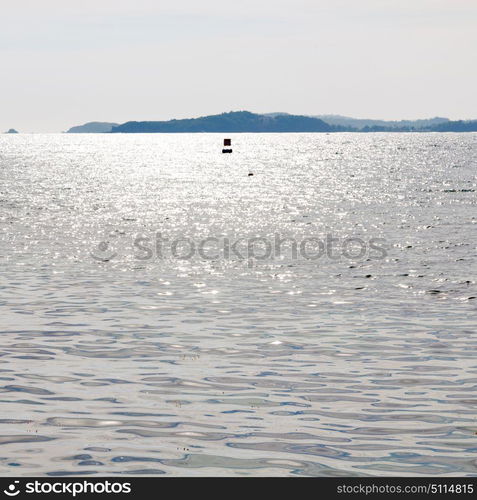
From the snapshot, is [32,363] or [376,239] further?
[376,239]

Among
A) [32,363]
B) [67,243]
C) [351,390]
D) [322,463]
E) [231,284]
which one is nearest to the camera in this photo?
[322,463]

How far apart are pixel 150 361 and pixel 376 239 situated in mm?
40303

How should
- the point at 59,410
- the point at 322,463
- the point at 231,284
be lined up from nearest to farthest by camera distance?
the point at 322,463 < the point at 59,410 < the point at 231,284

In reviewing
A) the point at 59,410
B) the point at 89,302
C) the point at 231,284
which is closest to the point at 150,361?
the point at 59,410

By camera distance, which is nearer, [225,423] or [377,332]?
[225,423]

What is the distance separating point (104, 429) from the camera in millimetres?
17953

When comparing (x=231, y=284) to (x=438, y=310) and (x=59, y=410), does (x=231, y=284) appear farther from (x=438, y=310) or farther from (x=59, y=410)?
(x=59, y=410)

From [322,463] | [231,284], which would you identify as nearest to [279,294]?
[231,284]

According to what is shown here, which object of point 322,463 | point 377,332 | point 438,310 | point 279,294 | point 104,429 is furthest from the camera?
point 279,294

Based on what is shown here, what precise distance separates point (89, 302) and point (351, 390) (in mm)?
16025

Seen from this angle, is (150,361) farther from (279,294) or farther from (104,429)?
(279,294)

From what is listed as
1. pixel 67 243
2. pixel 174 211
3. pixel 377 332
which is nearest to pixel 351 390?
pixel 377 332

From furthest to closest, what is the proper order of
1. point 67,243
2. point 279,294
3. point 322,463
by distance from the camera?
point 67,243 → point 279,294 → point 322,463

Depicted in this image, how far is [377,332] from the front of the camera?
2895 cm
